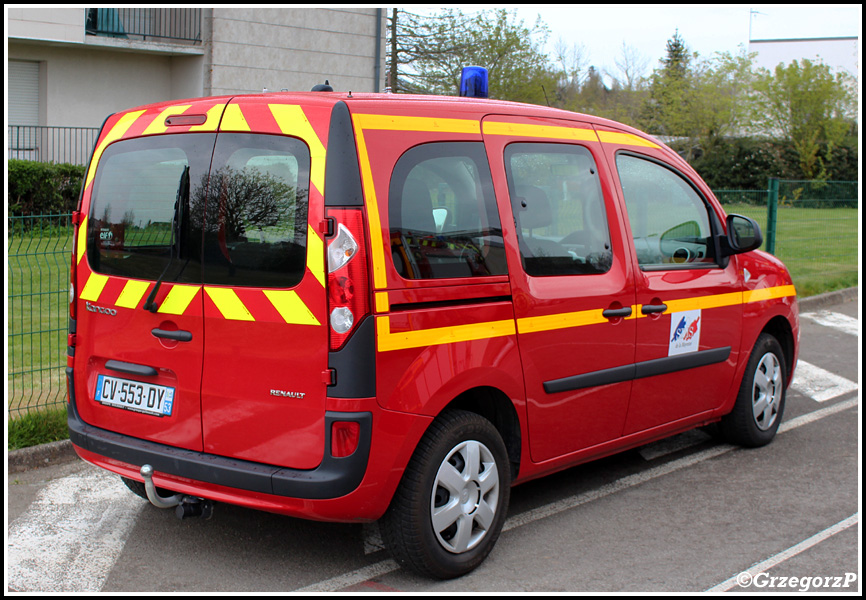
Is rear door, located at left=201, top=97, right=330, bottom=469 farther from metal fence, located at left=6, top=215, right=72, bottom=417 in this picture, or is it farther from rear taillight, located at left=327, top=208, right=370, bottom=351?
metal fence, located at left=6, top=215, right=72, bottom=417

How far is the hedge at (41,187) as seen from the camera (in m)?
14.8

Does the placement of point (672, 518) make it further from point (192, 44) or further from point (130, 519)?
point (192, 44)

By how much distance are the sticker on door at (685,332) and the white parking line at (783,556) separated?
3.83 ft

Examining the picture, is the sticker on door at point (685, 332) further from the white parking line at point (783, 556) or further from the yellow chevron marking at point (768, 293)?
the white parking line at point (783, 556)

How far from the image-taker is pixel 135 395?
3.74 metres

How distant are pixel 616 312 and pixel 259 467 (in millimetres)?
1978

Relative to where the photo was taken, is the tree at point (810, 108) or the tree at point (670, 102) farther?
the tree at point (670, 102)

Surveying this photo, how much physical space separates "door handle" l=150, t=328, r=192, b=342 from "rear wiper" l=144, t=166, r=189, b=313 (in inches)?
3.6

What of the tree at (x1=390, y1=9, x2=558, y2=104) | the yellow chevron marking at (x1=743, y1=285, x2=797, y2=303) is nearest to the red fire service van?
the yellow chevron marking at (x1=743, y1=285, x2=797, y2=303)

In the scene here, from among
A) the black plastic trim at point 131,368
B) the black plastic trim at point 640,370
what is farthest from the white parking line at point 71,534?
the black plastic trim at point 640,370

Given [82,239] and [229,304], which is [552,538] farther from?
[82,239]

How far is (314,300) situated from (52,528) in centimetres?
201

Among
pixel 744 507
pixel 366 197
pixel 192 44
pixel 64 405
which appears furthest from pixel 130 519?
pixel 192 44

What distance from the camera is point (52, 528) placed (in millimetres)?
4188
